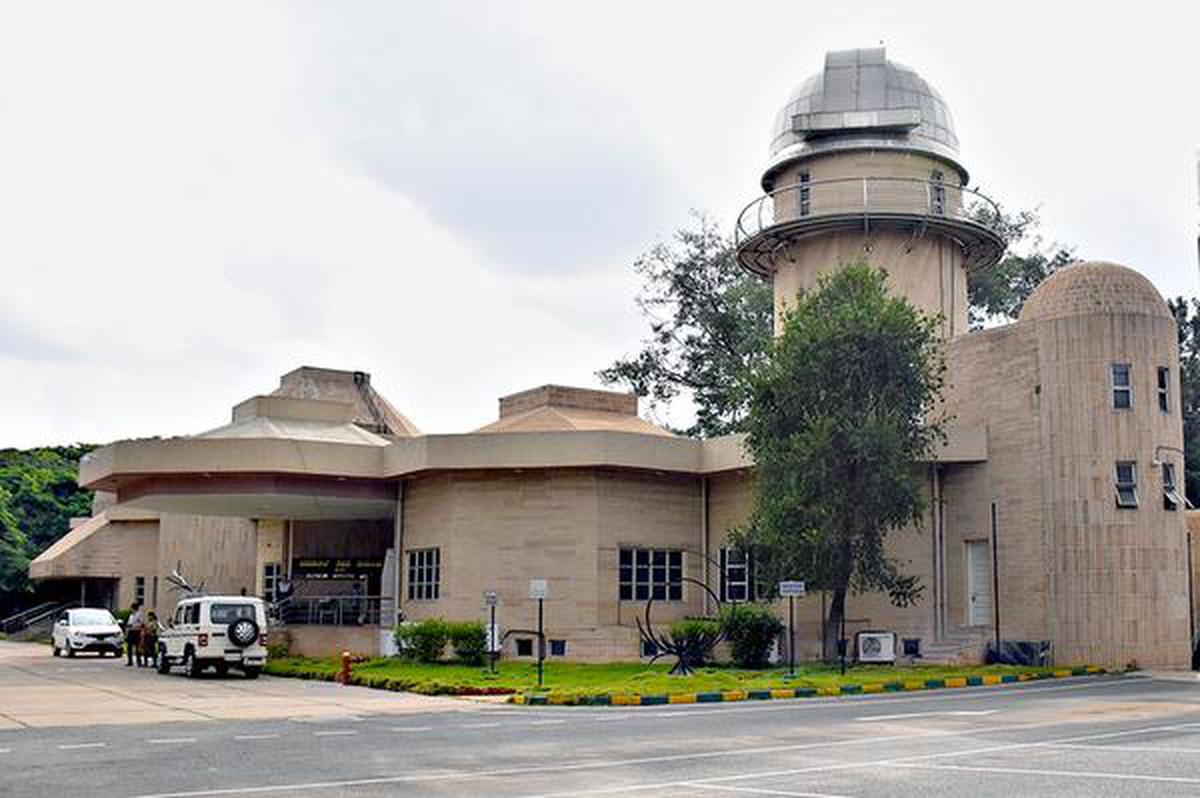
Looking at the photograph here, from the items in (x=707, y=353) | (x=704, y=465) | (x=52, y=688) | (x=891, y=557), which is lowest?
(x=52, y=688)

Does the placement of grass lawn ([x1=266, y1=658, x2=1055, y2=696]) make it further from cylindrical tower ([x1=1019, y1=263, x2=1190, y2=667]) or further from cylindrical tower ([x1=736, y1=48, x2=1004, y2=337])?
cylindrical tower ([x1=736, y1=48, x2=1004, y2=337])

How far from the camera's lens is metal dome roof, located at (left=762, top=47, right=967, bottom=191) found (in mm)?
39625

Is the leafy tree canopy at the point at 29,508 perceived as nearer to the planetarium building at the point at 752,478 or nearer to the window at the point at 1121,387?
the planetarium building at the point at 752,478

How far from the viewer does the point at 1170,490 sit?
31.0 metres

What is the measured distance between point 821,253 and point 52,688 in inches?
929

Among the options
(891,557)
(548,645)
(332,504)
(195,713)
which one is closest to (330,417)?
(332,504)

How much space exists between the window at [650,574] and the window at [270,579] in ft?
52.1

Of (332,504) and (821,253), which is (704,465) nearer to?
(821,253)

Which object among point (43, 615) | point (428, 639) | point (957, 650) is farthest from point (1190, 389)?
point (43, 615)

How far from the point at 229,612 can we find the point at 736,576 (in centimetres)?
1342

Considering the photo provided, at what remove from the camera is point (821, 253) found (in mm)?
40125

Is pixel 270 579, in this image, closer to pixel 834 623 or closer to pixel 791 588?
pixel 834 623

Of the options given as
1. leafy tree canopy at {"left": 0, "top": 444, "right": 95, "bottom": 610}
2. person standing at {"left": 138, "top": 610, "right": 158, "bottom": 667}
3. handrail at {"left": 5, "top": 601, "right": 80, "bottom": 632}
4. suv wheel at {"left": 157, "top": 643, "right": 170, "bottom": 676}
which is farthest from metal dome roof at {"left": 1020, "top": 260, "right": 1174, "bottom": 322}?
leafy tree canopy at {"left": 0, "top": 444, "right": 95, "bottom": 610}

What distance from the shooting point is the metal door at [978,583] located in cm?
3269
